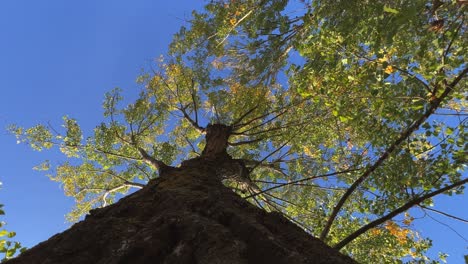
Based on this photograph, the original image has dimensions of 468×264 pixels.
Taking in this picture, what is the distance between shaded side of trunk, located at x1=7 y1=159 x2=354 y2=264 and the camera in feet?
7.43

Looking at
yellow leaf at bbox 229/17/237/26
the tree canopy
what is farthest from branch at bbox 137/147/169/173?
yellow leaf at bbox 229/17/237/26

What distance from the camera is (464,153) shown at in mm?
5105

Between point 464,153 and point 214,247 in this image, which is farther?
point 464,153

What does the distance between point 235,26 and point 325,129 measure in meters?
4.14

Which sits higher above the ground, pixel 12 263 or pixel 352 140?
pixel 352 140

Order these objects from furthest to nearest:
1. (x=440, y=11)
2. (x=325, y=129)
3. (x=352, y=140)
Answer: (x=352, y=140) → (x=325, y=129) → (x=440, y=11)

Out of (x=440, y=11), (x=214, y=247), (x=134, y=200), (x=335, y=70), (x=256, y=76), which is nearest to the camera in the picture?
(x=214, y=247)

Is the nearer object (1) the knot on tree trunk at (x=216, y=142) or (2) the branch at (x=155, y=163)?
(2) the branch at (x=155, y=163)

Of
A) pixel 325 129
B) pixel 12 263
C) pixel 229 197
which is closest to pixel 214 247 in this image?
pixel 12 263

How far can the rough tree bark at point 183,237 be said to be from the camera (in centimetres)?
227

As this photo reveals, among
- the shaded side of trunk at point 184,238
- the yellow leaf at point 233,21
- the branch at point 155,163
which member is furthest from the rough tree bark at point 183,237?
the yellow leaf at point 233,21

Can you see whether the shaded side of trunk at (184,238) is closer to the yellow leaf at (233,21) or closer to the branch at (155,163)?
the branch at (155,163)

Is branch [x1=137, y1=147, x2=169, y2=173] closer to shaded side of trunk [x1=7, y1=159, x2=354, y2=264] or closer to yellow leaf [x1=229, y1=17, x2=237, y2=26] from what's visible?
shaded side of trunk [x1=7, y1=159, x2=354, y2=264]

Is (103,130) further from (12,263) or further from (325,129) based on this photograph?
(12,263)
